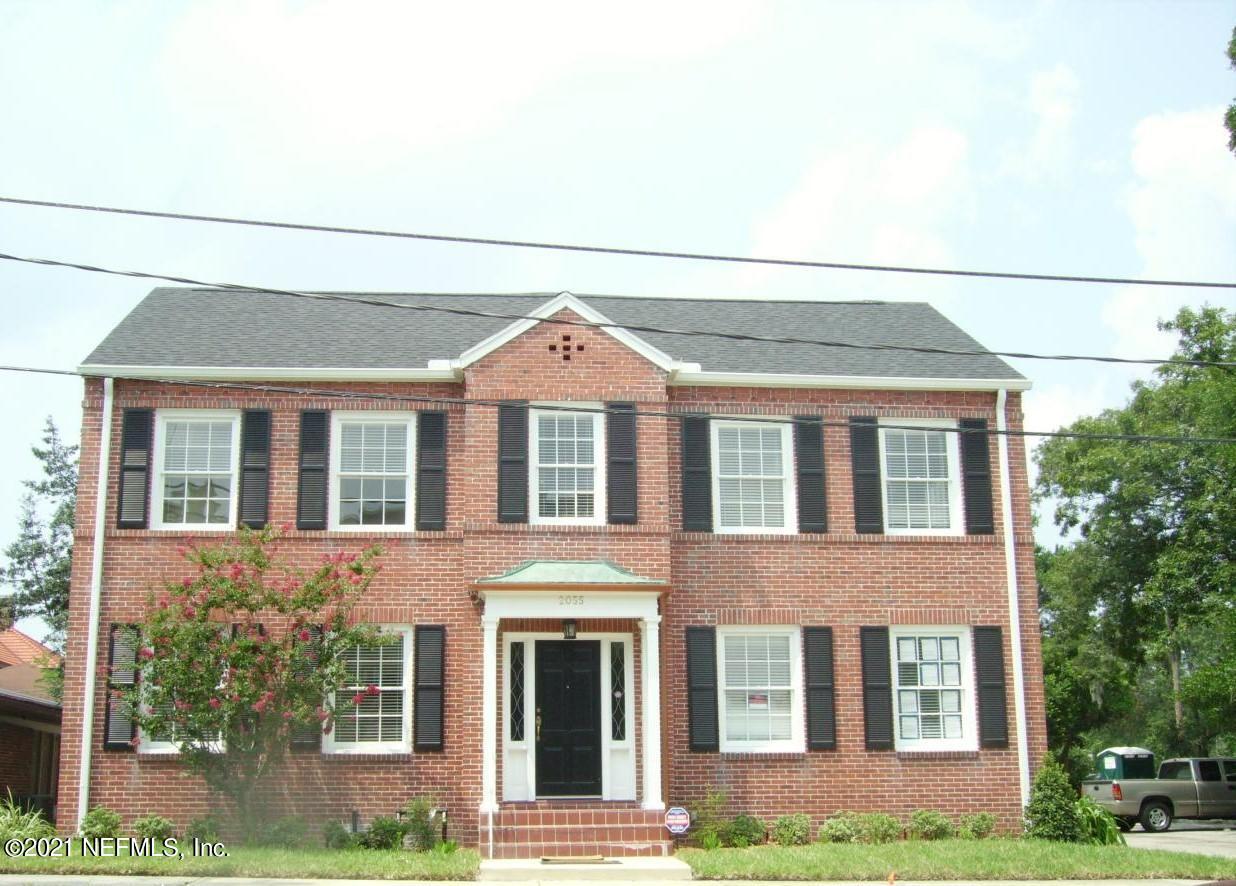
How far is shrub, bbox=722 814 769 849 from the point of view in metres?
17.2

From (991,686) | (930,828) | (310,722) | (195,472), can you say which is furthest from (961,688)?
(195,472)

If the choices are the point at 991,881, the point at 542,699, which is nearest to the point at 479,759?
the point at 542,699

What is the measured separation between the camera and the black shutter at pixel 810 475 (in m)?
18.6

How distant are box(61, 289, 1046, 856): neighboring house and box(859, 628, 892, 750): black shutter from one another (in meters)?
0.06

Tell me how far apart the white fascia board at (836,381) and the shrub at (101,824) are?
9637 millimetres

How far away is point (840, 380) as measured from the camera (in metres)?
18.8

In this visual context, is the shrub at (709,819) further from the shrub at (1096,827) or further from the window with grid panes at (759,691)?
the shrub at (1096,827)

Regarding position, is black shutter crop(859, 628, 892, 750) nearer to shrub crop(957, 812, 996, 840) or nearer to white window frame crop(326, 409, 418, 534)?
shrub crop(957, 812, 996, 840)

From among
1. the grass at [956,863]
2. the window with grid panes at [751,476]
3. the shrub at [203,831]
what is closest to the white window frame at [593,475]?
Result: the window with grid panes at [751,476]

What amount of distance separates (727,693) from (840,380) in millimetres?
4851

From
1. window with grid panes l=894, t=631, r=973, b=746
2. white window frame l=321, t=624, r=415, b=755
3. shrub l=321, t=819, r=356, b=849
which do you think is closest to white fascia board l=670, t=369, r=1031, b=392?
window with grid panes l=894, t=631, r=973, b=746

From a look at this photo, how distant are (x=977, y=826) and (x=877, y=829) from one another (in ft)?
5.04

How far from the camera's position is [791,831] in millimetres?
17297

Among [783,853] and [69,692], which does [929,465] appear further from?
[69,692]
